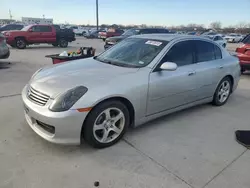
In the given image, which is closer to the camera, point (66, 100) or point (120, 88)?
point (66, 100)

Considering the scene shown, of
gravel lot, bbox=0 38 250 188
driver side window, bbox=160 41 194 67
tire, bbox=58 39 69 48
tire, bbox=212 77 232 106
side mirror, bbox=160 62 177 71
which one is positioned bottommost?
tire, bbox=58 39 69 48

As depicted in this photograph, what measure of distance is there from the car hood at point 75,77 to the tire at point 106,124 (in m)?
0.32

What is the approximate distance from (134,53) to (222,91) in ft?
7.34

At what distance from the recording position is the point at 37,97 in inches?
111

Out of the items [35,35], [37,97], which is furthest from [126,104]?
[35,35]

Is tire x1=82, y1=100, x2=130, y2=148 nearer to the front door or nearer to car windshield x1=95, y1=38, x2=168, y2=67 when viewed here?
the front door

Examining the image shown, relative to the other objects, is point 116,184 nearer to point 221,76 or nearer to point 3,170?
point 3,170

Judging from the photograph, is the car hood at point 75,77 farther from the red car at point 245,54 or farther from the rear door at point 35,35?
the rear door at point 35,35

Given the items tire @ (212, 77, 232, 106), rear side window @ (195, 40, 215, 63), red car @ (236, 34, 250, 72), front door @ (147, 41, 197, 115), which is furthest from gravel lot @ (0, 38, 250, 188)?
red car @ (236, 34, 250, 72)

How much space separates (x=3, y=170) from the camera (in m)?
2.53

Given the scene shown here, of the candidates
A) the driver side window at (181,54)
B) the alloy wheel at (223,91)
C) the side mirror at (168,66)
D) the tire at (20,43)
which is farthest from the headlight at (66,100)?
the tire at (20,43)

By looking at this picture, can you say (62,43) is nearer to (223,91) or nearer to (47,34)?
A: (47,34)

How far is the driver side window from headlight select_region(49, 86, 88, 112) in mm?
1422

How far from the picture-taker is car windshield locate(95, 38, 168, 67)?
3463 mm
